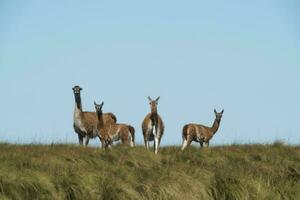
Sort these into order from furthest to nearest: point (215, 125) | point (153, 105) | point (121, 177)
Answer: point (215, 125) < point (153, 105) < point (121, 177)

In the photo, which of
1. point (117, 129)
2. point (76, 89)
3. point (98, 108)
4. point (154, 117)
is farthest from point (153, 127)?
point (76, 89)

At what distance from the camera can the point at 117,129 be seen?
25.8 meters

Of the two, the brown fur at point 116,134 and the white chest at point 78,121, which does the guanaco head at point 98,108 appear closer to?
the brown fur at point 116,134

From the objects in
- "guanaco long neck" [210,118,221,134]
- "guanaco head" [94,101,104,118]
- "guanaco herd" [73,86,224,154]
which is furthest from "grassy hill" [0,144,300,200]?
"guanaco long neck" [210,118,221,134]

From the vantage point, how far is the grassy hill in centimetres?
1487

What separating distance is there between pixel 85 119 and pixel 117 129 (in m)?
2.60

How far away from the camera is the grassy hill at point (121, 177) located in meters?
14.9

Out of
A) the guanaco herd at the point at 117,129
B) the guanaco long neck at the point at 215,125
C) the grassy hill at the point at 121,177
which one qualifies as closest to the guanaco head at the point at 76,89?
the guanaco herd at the point at 117,129

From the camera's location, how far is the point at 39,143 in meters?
22.7

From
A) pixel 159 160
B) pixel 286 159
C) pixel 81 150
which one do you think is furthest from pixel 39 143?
pixel 286 159

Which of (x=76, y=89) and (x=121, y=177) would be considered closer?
(x=121, y=177)

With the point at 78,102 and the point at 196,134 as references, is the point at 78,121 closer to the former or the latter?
the point at 78,102

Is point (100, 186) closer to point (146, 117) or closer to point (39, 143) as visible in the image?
point (39, 143)

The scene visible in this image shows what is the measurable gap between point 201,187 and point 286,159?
7152mm
